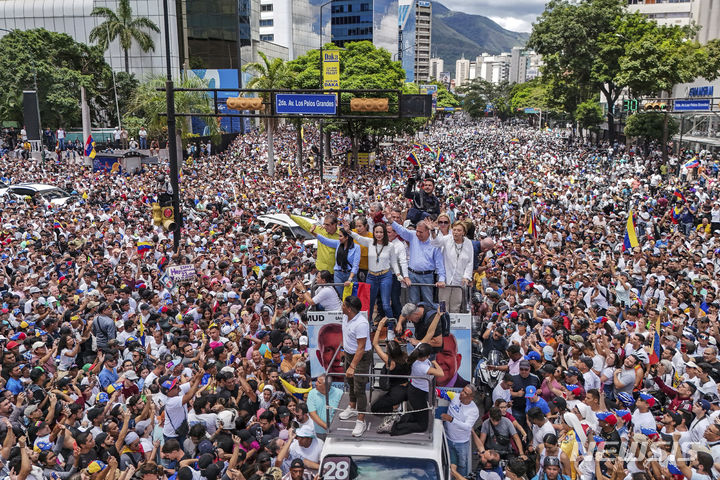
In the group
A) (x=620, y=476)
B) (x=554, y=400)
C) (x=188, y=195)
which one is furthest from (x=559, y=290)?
(x=188, y=195)

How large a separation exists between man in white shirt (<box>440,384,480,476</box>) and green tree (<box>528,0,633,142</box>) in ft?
147

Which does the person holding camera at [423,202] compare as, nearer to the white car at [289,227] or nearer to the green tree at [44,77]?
the white car at [289,227]

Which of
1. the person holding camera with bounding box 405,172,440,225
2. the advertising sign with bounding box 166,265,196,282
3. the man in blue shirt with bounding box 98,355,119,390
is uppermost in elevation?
the person holding camera with bounding box 405,172,440,225

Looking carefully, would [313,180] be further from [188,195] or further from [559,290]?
[559,290]

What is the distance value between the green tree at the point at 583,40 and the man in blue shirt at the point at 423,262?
1718 inches

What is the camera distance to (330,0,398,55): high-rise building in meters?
117

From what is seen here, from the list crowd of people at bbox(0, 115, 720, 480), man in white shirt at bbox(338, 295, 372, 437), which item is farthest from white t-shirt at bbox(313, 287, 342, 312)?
man in white shirt at bbox(338, 295, 372, 437)

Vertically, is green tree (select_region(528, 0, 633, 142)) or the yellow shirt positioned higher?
green tree (select_region(528, 0, 633, 142))

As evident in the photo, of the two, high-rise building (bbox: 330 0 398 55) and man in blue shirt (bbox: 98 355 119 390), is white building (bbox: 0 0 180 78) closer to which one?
high-rise building (bbox: 330 0 398 55)

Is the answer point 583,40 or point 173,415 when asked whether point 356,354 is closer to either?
point 173,415

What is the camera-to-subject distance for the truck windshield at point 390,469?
5.08 m

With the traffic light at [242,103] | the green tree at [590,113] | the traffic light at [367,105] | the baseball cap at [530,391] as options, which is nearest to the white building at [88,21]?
the green tree at [590,113]

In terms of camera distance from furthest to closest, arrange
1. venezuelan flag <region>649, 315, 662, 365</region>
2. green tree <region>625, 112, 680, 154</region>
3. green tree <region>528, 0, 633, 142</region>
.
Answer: green tree <region>528, 0, 633, 142</region> < green tree <region>625, 112, 680, 154</region> < venezuelan flag <region>649, 315, 662, 365</region>

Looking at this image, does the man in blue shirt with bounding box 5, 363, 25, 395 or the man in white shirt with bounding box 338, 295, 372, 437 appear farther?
the man in blue shirt with bounding box 5, 363, 25, 395
